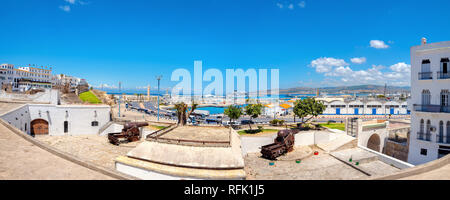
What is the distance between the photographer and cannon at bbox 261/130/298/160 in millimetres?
16609

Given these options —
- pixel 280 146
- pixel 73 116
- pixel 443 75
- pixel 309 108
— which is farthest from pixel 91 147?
pixel 443 75

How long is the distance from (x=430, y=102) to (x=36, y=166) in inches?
831

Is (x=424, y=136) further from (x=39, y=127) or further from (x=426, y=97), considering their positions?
(x=39, y=127)

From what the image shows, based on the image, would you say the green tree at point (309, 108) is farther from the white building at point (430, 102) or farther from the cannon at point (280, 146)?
the white building at point (430, 102)

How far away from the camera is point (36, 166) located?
6.58 m

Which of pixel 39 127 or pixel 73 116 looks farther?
pixel 73 116

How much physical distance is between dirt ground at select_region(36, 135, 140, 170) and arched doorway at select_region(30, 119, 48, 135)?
1.33 meters

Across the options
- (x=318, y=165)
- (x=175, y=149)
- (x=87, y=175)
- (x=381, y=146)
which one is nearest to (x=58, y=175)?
(x=87, y=175)

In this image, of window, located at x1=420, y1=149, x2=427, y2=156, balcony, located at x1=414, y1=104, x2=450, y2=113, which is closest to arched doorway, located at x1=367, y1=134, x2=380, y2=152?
window, located at x1=420, y1=149, x2=427, y2=156

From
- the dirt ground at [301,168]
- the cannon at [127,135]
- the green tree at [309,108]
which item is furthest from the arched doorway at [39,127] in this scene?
the green tree at [309,108]

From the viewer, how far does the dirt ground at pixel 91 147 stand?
1644 cm

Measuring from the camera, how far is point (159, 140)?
11625 mm

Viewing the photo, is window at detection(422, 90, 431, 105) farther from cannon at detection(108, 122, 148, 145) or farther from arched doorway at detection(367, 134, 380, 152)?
cannon at detection(108, 122, 148, 145)

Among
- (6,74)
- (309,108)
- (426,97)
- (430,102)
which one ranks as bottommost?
(309,108)
